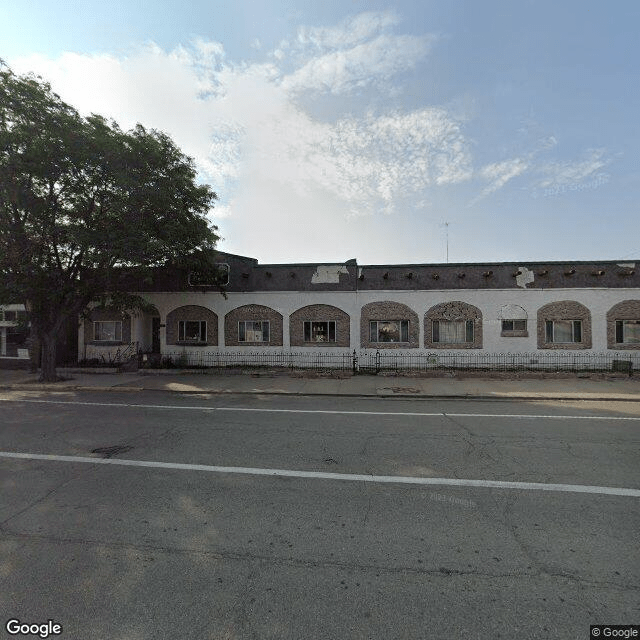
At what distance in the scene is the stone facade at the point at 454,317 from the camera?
18328 mm

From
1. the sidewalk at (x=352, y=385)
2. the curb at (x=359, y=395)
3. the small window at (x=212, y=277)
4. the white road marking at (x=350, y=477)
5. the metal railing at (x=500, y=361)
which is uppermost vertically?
the small window at (x=212, y=277)

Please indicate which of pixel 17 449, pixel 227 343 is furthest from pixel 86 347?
pixel 17 449

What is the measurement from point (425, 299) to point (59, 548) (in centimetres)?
1765

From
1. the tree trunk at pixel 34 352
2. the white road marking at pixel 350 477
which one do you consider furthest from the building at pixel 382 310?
the white road marking at pixel 350 477

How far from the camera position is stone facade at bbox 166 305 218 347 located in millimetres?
20016

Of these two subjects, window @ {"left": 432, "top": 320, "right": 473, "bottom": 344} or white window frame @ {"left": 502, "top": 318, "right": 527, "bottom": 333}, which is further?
window @ {"left": 432, "top": 320, "right": 473, "bottom": 344}

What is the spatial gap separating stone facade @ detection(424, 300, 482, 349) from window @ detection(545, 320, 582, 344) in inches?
139

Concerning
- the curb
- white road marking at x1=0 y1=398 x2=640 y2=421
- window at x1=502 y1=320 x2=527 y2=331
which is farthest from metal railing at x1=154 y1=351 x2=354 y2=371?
window at x1=502 y1=320 x2=527 y2=331

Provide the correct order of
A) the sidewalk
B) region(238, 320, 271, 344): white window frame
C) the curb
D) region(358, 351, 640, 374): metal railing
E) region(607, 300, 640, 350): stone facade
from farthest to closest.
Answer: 1. region(238, 320, 271, 344): white window frame
2. region(607, 300, 640, 350): stone facade
3. region(358, 351, 640, 374): metal railing
4. the sidewalk
5. the curb

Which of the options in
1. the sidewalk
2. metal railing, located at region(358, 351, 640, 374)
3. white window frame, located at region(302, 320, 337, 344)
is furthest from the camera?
white window frame, located at region(302, 320, 337, 344)

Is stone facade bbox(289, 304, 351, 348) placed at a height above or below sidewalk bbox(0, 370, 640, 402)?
above

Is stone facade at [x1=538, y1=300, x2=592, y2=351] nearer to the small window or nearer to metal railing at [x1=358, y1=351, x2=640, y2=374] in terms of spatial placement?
metal railing at [x1=358, y1=351, x2=640, y2=374]

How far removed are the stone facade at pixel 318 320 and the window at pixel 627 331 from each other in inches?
548

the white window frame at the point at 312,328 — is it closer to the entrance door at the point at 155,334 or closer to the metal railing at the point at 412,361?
the metal railing at the point at 412,361
